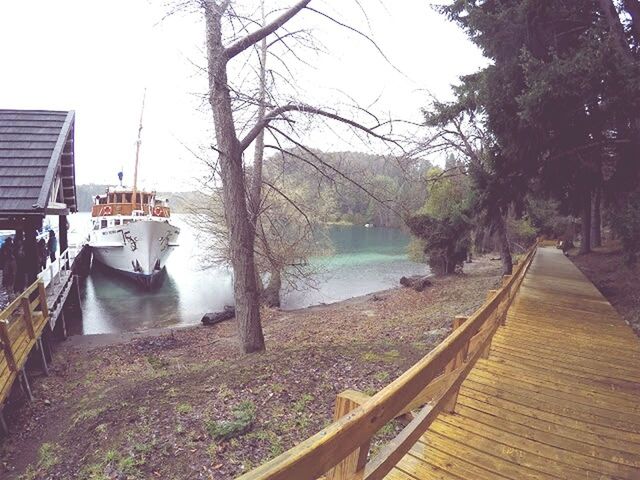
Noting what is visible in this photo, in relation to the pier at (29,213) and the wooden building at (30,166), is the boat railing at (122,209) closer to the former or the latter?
the pier at (29,213)

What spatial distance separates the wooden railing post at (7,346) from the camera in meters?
5.53

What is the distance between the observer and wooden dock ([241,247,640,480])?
4.45 ft

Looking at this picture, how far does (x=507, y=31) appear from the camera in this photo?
8.99 metres

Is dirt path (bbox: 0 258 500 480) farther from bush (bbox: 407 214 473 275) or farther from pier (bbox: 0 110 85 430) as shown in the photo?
bush (bbox: 407 214 473 275)

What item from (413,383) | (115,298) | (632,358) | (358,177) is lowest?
(115,298)

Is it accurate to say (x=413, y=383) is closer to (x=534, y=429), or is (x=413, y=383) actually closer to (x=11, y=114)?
(x=534, y=429)

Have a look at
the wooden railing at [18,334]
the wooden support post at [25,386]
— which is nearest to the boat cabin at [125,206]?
the wooden railing at [18,334]

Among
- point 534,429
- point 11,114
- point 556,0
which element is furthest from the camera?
point 11,114

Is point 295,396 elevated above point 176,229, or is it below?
below

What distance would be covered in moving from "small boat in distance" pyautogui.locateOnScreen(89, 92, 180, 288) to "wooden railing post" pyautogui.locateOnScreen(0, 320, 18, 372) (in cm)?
1709

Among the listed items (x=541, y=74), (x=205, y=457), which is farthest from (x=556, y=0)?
(x=205, y=457)

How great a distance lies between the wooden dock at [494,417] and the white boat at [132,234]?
21861 mm

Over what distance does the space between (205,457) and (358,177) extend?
5.28m

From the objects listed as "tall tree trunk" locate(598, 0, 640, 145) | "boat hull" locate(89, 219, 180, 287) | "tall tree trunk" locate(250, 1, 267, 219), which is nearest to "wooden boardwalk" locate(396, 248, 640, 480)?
"tall tree trunk" locate(598, 0, 640, 145)
